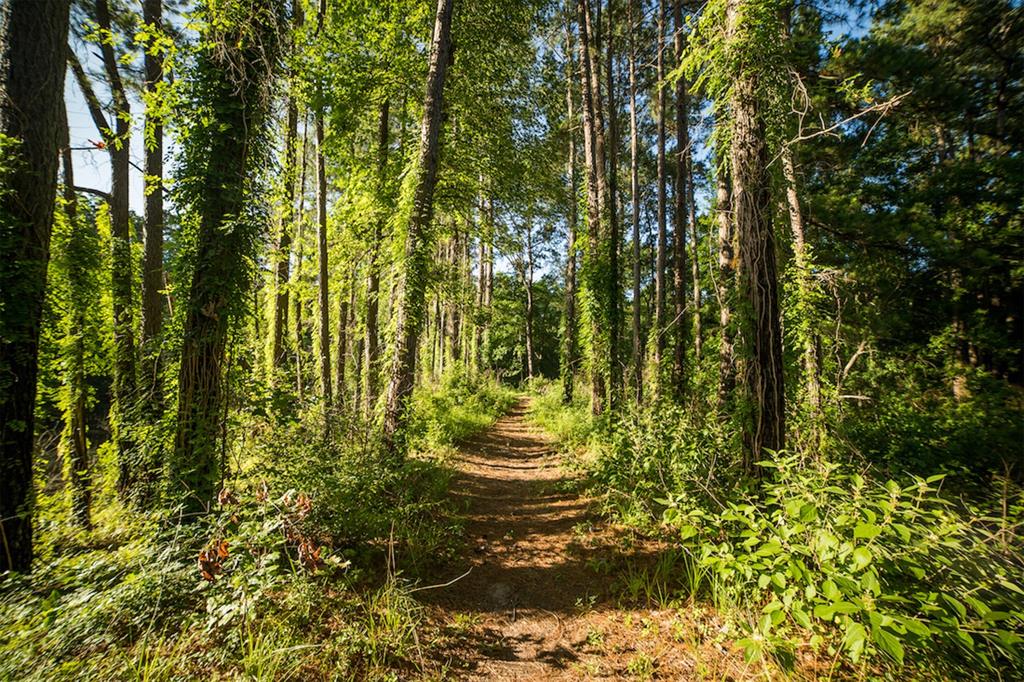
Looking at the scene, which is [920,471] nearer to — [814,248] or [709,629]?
[709,629]

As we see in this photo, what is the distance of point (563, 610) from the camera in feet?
11.7

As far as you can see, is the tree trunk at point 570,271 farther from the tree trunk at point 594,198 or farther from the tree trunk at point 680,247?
the tree trunk at point 680,247

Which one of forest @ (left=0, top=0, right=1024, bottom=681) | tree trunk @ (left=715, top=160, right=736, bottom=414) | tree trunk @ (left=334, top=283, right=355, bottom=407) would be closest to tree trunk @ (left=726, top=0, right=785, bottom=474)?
forest @ (left=0, top=0, right=1024, bottom=681)

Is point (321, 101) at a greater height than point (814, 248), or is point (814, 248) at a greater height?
point (321, 101)

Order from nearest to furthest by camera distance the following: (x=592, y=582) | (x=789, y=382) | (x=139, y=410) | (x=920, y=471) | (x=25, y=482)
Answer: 1. (x=25, y=482)
2. (x=592, y=582)
3. (x=139, y=410)
4. (x=789, y=382)
5. (x=920, y=471)

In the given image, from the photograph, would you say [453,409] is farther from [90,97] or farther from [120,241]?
[90,97]

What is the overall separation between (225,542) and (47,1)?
204 inches

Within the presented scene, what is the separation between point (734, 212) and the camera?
3.94 meters

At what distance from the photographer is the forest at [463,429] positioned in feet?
8.23

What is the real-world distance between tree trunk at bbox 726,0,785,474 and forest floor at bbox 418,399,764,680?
1.56 m

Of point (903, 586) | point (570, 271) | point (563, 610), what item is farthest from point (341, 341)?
point (903, 586)

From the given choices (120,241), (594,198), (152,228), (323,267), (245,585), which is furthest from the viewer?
(594,198)

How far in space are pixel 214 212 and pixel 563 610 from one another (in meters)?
5.47

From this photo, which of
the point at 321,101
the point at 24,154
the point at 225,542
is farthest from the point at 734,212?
the point at 321,101
